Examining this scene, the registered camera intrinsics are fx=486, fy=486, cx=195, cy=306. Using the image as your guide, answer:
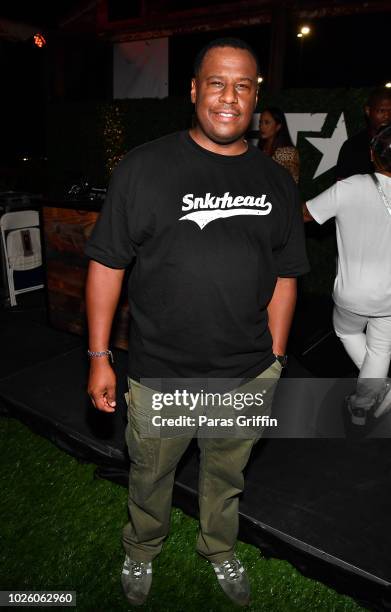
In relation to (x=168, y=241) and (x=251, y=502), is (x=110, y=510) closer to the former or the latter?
(x=251, y=502)

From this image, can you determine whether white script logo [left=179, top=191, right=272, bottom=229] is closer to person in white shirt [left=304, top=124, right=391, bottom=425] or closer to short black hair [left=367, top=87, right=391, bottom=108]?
person in white shirt [left=304, top=124, right=391, bottom=425]

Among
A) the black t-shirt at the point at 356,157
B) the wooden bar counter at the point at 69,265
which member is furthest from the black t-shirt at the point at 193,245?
the black t-shirt at the point at 356,157

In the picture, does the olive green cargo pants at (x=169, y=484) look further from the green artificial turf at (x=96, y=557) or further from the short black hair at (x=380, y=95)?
the short black hair at (x=380, y=95)

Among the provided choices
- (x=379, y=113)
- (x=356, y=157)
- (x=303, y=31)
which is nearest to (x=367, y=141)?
(x=356, y=157)

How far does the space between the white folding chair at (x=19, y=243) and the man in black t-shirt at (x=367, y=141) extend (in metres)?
3.21

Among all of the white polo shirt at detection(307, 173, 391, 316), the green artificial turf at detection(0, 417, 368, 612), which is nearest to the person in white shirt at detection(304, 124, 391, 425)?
the white polo shirt at detection(307, 173, 391, 316)

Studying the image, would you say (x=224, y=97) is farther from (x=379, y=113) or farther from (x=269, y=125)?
(x=269, y=125)

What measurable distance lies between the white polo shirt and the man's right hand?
1.48 m

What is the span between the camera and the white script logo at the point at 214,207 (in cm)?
159

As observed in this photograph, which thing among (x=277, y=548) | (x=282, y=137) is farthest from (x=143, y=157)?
(x=282, y=137)

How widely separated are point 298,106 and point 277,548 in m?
5.07

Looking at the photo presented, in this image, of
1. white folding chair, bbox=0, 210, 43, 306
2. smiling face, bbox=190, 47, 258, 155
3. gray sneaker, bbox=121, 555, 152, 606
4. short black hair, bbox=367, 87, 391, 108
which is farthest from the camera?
white folding chair, bbox=0, 210, 43, 306

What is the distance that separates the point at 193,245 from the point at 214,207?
0.14 m

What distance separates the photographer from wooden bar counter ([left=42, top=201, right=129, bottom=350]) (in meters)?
4.22
